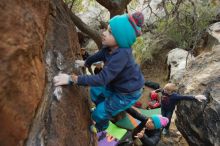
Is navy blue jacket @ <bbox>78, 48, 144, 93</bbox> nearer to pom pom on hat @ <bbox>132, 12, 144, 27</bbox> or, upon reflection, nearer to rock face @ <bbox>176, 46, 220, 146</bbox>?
pom pom on hat @ <bbox>132, 12, 144, 27</bbox>

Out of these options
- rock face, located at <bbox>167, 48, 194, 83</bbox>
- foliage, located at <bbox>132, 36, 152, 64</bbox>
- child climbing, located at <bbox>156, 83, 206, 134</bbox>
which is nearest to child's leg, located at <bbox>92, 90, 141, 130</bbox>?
child climbing, located at <bbox>156, 83, 206, 134</bbox>

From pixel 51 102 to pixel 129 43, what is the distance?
846 mm

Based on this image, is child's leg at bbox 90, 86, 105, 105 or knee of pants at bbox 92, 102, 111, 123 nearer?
knee of pants at bbox 92, 102, 111, 123

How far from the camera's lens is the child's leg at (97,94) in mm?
3725

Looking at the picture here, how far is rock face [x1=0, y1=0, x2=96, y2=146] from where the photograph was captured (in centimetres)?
244

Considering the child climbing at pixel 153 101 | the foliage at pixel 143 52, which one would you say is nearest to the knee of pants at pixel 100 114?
the child climbing at pixel 153 101

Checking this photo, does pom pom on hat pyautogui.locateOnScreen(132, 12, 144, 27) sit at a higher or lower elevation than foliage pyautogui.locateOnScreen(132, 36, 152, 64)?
higher

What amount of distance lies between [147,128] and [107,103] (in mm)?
1664

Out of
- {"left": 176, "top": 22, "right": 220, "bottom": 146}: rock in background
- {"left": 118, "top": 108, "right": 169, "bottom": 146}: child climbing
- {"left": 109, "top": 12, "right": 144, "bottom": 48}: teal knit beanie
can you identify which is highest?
{"left": 109, "top": 12, "right": 144, "bottom": 48}: teal knit beanie

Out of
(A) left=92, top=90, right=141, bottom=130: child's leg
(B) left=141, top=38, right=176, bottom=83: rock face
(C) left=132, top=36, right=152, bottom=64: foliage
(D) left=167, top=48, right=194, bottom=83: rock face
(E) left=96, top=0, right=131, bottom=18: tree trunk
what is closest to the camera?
(A) left=92, top=90, right=141, bottom=130: child's leg

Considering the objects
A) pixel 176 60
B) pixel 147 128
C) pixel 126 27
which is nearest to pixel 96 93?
pixel 126 27

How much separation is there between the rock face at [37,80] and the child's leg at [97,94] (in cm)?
9

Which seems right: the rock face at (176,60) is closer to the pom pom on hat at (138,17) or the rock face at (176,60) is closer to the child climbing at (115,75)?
the child climbing at (115,75)

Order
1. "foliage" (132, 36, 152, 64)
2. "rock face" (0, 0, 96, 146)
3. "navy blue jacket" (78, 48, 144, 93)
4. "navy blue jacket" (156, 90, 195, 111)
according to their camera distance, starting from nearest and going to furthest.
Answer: "rock face" (0, 0, 96, 146) < "navy blue jacket" (78, 48, 144, 93) < "navy blue jacket" (156, 90, 195, 111) < "foliage" (132, 36, 152, 64)
